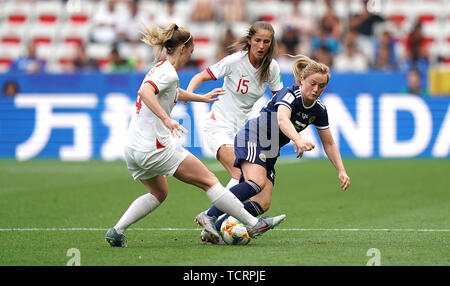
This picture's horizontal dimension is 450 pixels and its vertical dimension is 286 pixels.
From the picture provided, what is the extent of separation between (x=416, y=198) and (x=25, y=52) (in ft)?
43.1

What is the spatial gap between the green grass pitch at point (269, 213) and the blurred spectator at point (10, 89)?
2.18 meters

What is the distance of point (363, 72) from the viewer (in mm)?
16891

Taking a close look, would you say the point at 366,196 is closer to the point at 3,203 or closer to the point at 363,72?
the point at 3,203

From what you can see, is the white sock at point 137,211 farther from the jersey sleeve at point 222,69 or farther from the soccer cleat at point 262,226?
the jersey sleeve at point 222,69

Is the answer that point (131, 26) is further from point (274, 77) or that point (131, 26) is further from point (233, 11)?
point (274, 77)

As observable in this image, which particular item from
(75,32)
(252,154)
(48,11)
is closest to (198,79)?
(252,154)

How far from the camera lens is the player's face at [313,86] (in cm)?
712

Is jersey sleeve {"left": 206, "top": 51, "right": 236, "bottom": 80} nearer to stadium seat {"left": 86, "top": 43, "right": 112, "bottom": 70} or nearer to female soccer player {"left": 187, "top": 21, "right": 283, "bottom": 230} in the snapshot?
female soccer player {"left": 187, "top": 21, "right": 283, "bottom": 230}

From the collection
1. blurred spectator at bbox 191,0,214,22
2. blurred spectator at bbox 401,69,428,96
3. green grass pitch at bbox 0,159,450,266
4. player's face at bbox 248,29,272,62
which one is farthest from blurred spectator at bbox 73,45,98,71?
player's face at bbox 248,29,272,62

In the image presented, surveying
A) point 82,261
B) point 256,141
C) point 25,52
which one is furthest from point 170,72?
point 25,52

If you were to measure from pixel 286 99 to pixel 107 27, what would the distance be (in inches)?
542

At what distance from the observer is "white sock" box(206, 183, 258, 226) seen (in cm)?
698

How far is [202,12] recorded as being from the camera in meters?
20.9
